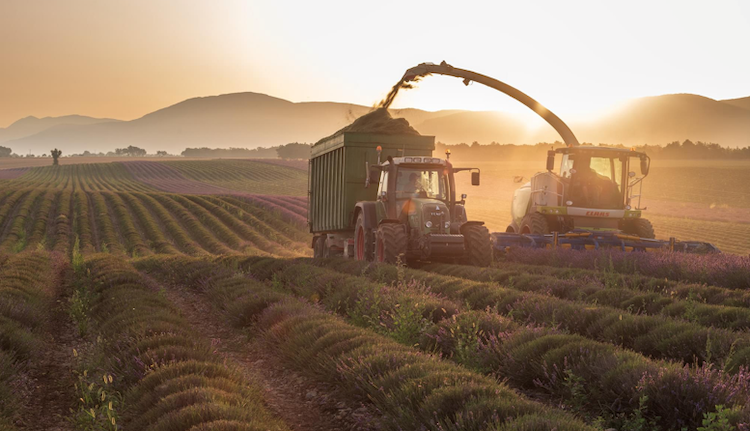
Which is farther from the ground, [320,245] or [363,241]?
[363,241]

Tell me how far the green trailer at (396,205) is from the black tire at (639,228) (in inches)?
258

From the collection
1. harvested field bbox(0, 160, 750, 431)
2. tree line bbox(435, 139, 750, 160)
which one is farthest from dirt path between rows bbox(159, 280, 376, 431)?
tree line bbox(435, 139, 750, 160)

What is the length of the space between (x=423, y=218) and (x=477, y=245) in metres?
1.50

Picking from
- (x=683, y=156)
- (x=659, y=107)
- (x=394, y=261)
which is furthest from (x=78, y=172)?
(x=659, y=107)

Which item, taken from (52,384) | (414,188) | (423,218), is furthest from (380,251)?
(52,384)

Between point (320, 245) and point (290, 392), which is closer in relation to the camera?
point (290, 392)

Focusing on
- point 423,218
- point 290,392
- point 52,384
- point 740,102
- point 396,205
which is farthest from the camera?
point 740,102

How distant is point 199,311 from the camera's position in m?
12.1

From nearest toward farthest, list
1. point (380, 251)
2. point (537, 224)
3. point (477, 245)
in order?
point (477, 245), point (380, 251), point (537, 224)

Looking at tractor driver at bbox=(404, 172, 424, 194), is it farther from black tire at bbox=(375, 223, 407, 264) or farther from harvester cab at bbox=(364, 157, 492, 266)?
black tire at bbox=(375, 223, 407, 264)

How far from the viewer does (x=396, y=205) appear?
15.4 metres

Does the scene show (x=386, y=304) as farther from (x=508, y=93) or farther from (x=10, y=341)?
(x=508, y=93)

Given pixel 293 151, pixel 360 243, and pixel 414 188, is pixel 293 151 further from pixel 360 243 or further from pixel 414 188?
pixel 414 188

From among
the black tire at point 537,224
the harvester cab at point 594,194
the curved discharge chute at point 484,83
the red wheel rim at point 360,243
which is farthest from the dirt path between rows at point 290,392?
the curved discharge chute at point 484,83
